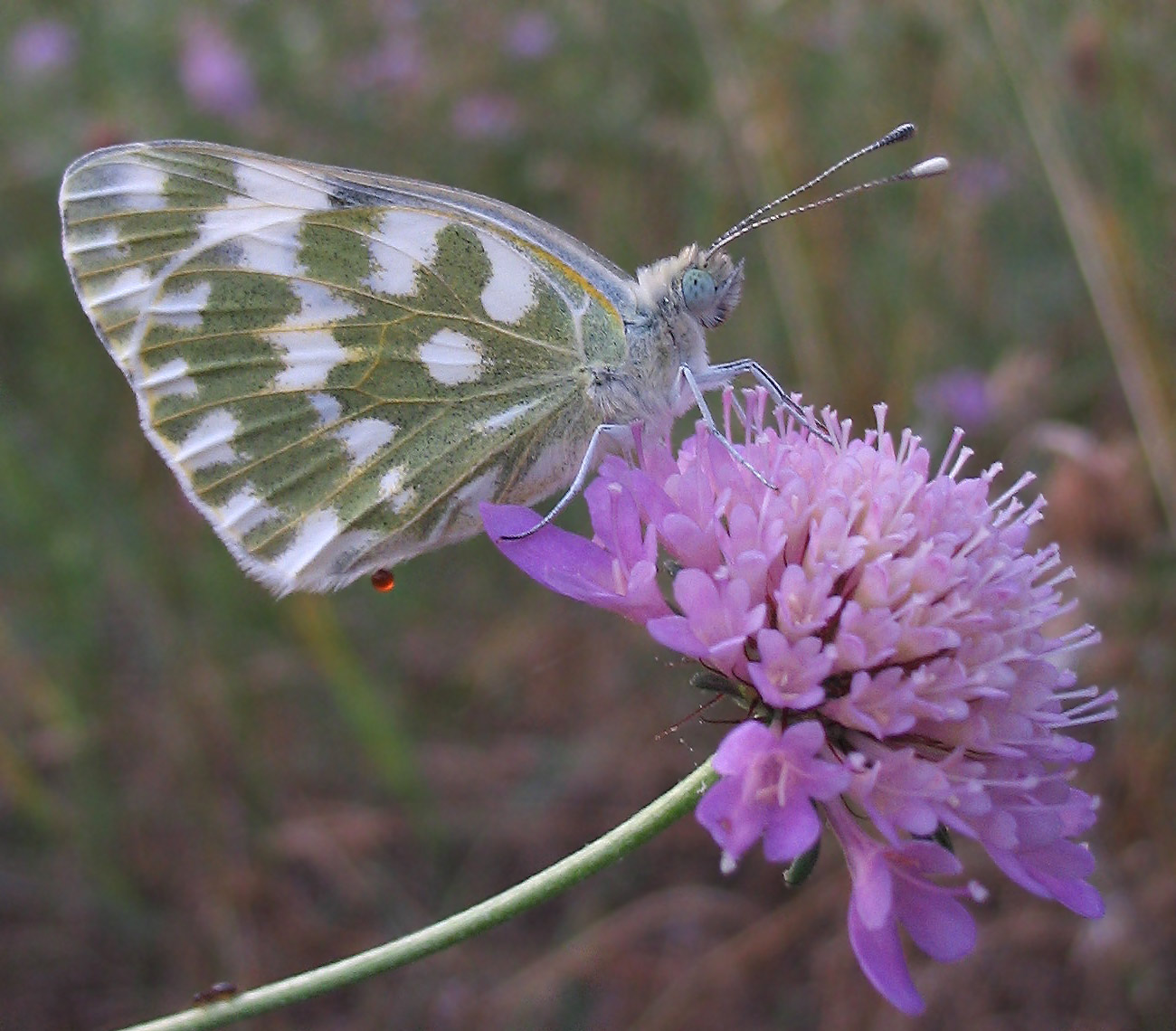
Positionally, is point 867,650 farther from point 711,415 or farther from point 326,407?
point 326,407

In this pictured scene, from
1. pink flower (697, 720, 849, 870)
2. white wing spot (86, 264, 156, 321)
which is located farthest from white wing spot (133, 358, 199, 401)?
pink flower (697, 720, 849, 870)

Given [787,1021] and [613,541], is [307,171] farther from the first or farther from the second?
[787,1021]

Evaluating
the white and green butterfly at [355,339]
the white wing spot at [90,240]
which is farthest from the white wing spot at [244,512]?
the white wing spot at [90,240]

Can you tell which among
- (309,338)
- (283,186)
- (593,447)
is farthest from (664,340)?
(283,186)

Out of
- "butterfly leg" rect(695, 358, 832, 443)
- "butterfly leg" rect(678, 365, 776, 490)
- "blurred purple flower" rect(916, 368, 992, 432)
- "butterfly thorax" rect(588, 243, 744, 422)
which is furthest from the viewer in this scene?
"blurred purple flower" rect(916, 368, 992, 432)

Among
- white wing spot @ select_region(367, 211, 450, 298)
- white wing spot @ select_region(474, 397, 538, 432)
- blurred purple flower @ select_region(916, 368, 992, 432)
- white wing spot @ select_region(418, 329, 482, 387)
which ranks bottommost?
blurred purple flower @ select_region(916, 368, 992, 432)

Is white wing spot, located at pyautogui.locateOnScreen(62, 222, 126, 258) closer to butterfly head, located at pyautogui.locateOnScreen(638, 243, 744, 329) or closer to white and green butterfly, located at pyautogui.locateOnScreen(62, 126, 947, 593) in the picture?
white and green butterfly, located at pyautogui.locateOnScreen(62, 126, 947, 593)
